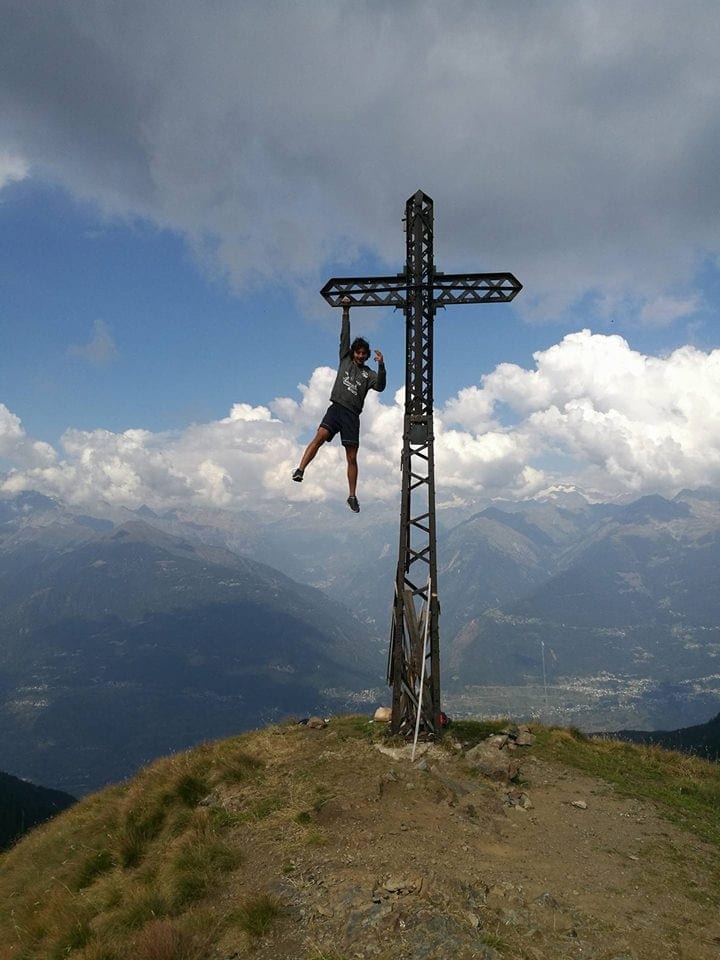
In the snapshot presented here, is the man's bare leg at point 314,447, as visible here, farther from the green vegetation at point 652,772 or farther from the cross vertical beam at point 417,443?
the green vegetation at point 652,772

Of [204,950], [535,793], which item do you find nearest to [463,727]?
[535,793]

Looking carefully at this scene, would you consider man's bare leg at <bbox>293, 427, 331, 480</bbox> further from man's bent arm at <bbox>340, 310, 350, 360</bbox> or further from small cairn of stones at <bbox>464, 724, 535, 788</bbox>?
small cairn of stones at <bbox>464, 724, 535, 788</bbox>

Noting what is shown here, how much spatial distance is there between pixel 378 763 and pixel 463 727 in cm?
417

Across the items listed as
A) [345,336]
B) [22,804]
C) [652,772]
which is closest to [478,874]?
[652,772]

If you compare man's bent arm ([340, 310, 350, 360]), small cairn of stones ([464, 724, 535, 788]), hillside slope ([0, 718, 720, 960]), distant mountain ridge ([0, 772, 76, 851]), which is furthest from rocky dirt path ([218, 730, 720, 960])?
distant mountain ridge ([0, 772, 76, 851])

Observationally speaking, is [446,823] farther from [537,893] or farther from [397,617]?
[397,617]

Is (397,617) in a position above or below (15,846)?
above

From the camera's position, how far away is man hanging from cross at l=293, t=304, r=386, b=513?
42.6 ft

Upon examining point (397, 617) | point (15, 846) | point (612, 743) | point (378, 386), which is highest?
point (378, 386)

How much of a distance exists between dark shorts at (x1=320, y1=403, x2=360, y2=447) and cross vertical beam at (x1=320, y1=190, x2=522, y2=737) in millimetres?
2505

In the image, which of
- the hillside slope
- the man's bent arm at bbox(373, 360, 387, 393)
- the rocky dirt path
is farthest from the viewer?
the man's bent arm at bbox(373, 360, 387, 393)

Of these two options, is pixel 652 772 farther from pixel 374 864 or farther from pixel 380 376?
pixel 380 376

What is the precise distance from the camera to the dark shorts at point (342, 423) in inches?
512

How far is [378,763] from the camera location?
12.9 meters
